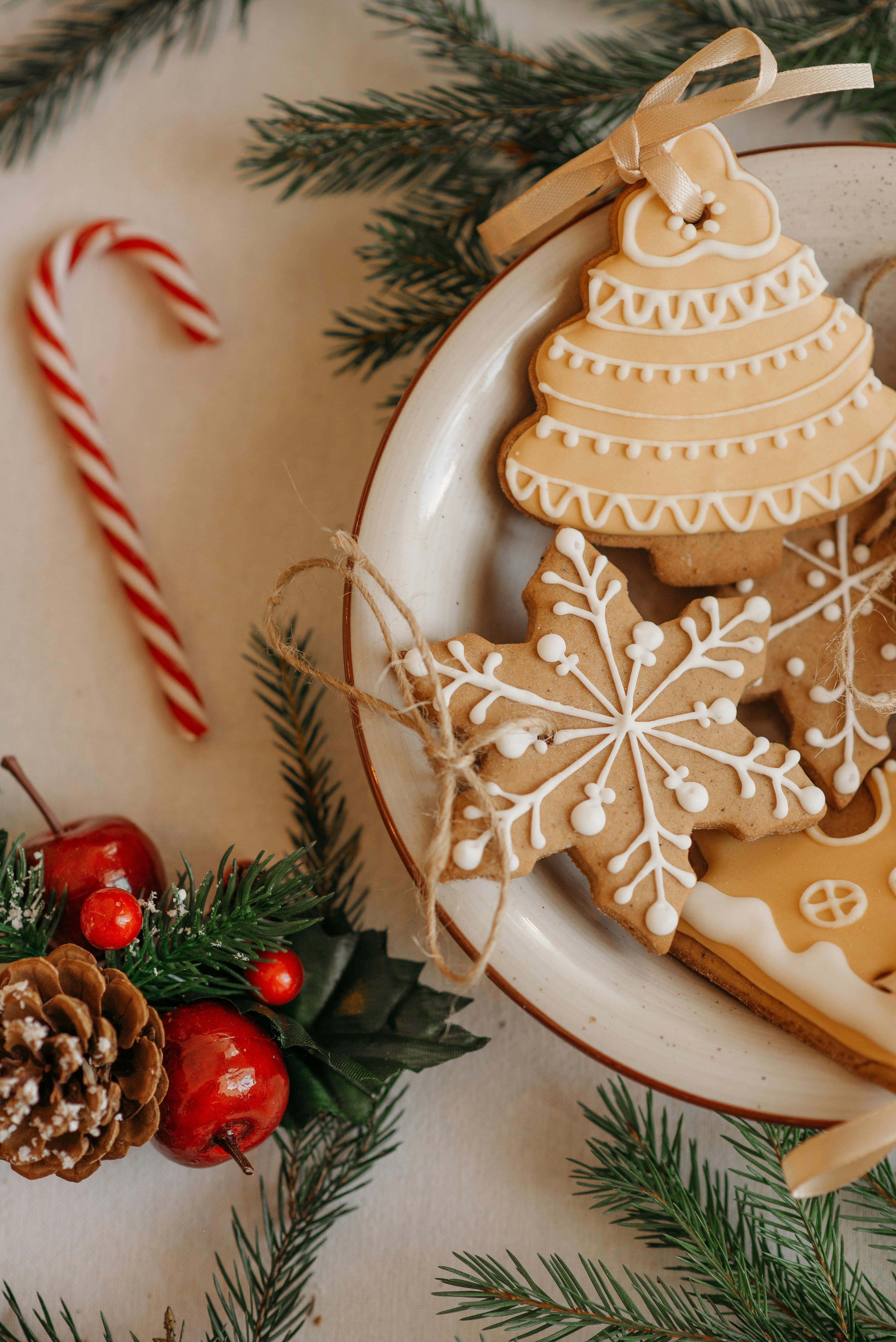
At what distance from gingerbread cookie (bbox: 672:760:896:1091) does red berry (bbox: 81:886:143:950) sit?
48cm

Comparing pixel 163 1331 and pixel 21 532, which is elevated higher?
pixel 21 532

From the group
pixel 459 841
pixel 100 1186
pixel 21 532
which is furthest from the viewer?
pixel 21 532

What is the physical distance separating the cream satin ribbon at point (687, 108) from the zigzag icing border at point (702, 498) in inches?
9.7

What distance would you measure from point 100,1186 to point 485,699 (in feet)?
2.36

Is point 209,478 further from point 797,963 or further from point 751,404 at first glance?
point 797,963

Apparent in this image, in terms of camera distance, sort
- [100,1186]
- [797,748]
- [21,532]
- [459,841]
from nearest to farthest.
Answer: [459,841], [797,748], [100,1186], [21,532]

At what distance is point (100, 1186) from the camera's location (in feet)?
3.09

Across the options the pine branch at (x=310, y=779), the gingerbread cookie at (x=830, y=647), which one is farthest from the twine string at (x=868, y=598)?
the pine branch at (x=310, y=779)

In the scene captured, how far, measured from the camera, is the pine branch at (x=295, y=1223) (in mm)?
867

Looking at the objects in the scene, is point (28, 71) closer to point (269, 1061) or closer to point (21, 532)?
point (21, 532)

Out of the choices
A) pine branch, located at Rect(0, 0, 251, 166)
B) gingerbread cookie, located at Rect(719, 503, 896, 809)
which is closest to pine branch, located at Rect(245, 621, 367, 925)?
gingerbread cookie, located at Rect(719, 503, 896, 809)

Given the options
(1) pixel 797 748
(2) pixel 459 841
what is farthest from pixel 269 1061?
(1) pixel 797 748

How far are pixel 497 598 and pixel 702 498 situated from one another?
0.22 m

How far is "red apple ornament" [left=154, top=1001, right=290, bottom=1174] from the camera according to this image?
74 cm
